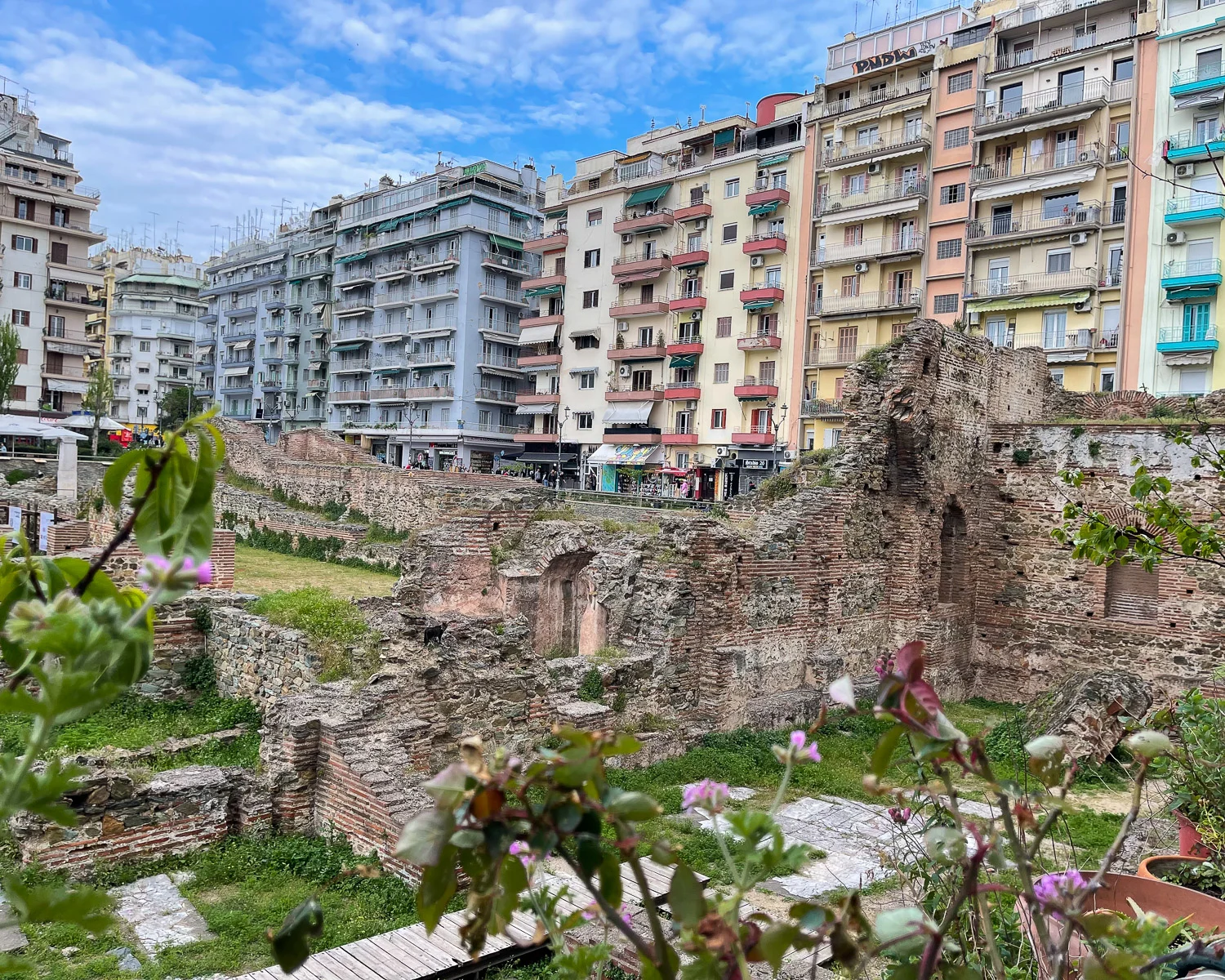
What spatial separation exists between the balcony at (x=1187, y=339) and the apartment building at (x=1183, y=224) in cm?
2

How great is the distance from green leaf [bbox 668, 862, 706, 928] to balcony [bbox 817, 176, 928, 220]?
122ft

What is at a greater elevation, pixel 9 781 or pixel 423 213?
pixel 423 213

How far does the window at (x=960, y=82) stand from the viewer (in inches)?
1356

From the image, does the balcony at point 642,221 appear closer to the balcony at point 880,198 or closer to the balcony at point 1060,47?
the balcony at point 880,198

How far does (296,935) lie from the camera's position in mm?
1247

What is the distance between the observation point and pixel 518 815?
127cm

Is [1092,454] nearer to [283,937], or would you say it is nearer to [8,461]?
[283,937]

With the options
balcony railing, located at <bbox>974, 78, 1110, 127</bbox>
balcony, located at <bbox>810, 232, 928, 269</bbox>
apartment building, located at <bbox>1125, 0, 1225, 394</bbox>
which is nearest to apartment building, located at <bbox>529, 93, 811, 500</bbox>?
balcony, located at <bbox>810, 232, 928, 269</bbox>

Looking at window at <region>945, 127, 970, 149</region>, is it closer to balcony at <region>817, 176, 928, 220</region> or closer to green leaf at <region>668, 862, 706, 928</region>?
balcony at <region>817, 176, 928, 220</region>

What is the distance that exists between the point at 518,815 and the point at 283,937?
348 millimetres

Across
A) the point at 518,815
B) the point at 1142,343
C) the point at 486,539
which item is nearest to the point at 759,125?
the point at 1142,343

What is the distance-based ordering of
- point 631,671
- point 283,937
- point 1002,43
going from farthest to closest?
1. point 1002,43
2. point 631,671
3. point 283,937

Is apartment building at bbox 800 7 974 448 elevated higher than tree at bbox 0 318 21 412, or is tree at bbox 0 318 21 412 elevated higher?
apartment building at bbox 800 7 974 448

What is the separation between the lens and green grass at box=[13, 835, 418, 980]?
5652 millimetres
